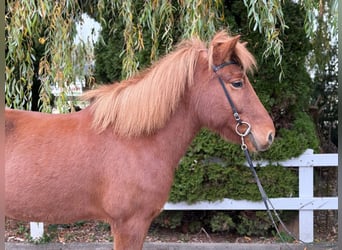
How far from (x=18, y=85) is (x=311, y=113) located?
363 centimetres

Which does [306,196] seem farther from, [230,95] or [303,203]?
[230,95]

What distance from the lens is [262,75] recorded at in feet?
12.8

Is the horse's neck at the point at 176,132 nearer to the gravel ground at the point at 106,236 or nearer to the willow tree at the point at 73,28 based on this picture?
the willow tree at the point at 73,28

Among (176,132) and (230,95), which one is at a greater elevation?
(230,95)

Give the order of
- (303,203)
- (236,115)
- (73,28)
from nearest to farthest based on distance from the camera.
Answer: (236,115) < (73,28) < (303,203)

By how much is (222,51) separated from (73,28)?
5.84 feet

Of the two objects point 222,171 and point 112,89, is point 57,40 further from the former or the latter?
point 222,171

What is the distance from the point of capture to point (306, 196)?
12.8 ft

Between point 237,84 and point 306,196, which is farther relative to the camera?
point 306,196

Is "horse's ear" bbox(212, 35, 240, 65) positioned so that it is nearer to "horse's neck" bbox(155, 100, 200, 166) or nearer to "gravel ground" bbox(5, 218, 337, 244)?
"horse's neck" bbox(155, 100, 200, 166)

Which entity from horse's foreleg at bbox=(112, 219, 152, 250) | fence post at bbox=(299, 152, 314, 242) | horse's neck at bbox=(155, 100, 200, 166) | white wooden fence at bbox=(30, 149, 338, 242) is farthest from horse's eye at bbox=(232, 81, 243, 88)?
fence post at bbox=(299, 152, 314, 242)

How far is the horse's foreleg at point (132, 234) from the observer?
226cm

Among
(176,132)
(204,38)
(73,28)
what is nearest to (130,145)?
(176,132)

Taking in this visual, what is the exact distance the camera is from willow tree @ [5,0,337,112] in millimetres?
2994
